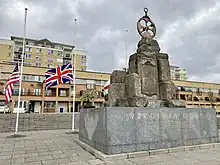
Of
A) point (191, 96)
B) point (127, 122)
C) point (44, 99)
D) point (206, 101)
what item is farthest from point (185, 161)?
point (206, 101)

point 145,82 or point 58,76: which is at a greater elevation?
point 58,76

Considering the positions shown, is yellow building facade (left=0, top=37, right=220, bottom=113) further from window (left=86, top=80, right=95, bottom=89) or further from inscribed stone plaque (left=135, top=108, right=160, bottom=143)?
inscribed stone plaque (left=135, top=108, right=160, bottom=143)

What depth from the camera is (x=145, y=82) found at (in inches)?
258

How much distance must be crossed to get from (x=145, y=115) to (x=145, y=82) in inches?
56.6

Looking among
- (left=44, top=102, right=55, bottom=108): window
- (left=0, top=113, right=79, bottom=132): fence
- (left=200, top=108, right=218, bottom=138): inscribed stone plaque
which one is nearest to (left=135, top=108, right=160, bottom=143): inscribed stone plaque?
(left=200, top=108, right=218, bottom=138): inscribed stone plaque

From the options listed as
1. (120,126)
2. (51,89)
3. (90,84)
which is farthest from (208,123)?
(90,84)

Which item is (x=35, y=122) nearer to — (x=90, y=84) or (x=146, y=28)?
(x=146, y=28)

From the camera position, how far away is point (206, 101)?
189 feet

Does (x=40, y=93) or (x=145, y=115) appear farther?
(x=40, y=93)

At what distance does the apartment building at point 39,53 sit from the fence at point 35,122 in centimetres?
4298

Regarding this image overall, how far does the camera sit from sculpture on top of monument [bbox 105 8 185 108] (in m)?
6.28

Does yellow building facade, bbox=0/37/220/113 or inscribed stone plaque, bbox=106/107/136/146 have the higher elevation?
yellow building facade, bbox=0/37/220/113

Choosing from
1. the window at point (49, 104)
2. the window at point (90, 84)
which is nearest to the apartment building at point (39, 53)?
the window at point (90, 84)

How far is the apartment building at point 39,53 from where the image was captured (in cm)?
5806
